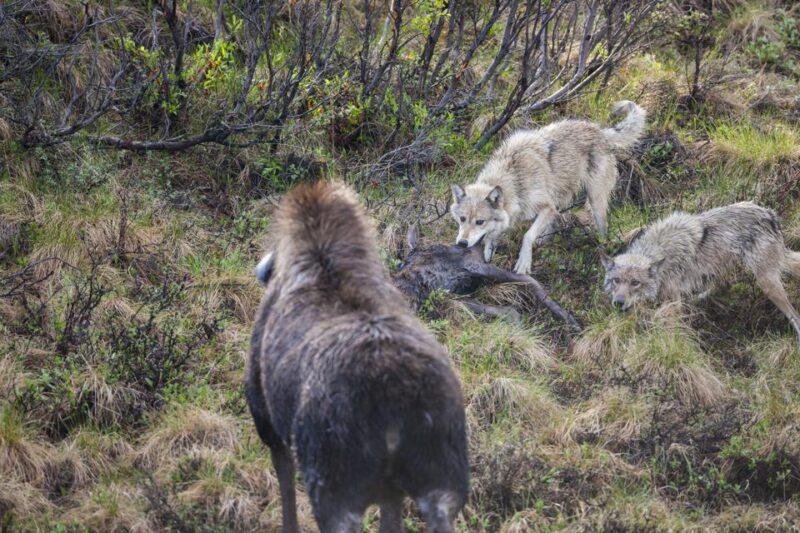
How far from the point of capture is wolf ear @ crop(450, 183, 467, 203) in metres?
8.66

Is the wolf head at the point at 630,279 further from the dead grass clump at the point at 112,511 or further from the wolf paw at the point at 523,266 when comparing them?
the dead grass clump at the point at 112,511

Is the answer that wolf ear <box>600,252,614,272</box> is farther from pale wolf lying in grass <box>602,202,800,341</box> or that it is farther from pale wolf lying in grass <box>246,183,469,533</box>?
pale wolf lying in grass <box>246,183,469,533</box>

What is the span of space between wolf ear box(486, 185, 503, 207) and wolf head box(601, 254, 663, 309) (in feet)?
3.86

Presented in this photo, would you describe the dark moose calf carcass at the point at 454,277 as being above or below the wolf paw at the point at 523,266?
above

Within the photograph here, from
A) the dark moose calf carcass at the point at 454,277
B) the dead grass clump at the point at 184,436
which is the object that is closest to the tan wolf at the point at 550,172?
the dark moose calf carcass at the point at 454,277

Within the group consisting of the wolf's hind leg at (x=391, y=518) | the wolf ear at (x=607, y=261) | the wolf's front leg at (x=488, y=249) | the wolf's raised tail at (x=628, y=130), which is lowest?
the wolf's front leg at (x=488, y=249)

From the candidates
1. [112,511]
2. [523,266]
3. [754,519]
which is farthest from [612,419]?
[112,511]

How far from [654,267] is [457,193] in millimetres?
1935

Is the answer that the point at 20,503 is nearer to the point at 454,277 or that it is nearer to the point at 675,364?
the point at 454,277

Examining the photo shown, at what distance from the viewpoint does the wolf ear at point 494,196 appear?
28.7 ft

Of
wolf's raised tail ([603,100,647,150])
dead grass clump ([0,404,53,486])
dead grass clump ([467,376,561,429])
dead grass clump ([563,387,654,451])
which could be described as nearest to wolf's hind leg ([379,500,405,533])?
dead grass clump ([467,376,561,429])

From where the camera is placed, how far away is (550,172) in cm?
949

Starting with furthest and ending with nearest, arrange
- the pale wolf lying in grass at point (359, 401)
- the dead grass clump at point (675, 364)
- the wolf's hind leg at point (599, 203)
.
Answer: the wolf's hind leg at point (599, 203)
the dead grass clump at point (675, 364)
the pale wolf lying in grass at point (359, 401)

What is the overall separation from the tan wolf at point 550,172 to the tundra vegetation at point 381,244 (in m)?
0.25
